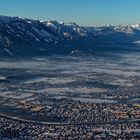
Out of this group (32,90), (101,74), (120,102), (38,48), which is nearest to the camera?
(120,102)

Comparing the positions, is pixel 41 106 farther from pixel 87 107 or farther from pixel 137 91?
pixel 137 91

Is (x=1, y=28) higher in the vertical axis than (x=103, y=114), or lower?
higher

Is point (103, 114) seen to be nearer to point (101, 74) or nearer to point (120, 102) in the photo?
point (120, 102)

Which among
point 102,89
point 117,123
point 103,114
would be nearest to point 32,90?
point 102,89

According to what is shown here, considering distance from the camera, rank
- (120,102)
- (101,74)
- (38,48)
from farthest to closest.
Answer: (38,48) < (101,74) < (120,102)

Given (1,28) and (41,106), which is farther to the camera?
(1,28)

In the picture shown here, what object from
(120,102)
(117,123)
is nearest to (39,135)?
(117,123)
